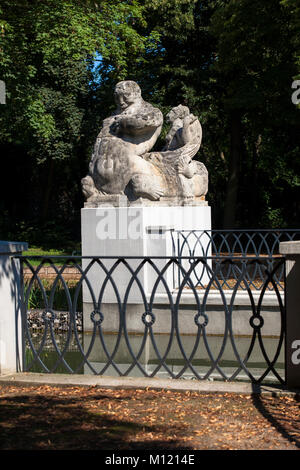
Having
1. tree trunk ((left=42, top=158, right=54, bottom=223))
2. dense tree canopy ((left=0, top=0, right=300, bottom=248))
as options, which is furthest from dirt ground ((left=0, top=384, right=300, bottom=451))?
tree trunk ((left=42, top=158, right=54, bottom=223))

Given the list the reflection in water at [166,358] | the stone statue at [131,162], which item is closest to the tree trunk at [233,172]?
the stone statue at [131,162]

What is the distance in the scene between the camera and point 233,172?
73.8 ft

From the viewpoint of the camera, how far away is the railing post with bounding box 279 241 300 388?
472cm

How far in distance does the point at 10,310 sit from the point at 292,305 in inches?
92.8

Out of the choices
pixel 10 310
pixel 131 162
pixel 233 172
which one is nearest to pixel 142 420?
pixel 10 310

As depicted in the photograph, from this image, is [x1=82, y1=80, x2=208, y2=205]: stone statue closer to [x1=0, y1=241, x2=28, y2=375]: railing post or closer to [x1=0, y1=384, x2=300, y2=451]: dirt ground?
[x1=0, y1=241, x2=28, y2=375]: railing post

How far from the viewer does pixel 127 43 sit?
20344 millimetres

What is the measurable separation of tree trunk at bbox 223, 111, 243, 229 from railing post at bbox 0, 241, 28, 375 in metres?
17.3

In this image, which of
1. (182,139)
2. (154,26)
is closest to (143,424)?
(182,139)

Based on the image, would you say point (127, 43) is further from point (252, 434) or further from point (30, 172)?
point (252, 434)

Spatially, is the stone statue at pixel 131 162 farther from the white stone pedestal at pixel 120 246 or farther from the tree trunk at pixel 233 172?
the tree trunk at pixel 233 172

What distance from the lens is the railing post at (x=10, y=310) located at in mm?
5227

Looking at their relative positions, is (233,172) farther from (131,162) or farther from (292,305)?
(292,305)
